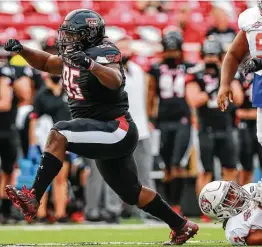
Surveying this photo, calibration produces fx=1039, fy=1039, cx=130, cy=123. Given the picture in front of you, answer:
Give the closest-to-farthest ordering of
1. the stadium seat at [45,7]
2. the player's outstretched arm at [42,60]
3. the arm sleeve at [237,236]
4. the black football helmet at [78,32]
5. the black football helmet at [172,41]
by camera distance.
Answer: the arm sleeve at [237,236] → the black football helmet at [78,32] → the player's outstretched arm at [42,60] → the black football helmet at [172,41] → the stadium seat at [45,7]

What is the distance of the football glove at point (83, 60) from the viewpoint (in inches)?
257

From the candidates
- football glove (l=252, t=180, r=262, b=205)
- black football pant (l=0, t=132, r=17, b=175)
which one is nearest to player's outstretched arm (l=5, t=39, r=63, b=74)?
football glove (l=252, t=180, r=262, b=205)

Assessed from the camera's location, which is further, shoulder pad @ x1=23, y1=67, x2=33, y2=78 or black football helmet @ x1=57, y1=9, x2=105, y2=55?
shoulder pad @ x1=23, y1=67, x2=33, y2=78

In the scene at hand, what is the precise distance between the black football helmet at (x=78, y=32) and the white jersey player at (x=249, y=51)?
0.93m

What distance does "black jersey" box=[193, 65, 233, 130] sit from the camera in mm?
11344

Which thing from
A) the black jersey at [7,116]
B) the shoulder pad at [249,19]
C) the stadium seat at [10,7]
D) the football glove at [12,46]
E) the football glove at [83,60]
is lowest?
the black jersey at [7,116]

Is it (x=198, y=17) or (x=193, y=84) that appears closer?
(x=193, y=84)

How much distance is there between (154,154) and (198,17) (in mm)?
4868

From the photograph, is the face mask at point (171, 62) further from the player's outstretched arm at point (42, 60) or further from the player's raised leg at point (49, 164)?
the player's raised leg at point (49, 164)

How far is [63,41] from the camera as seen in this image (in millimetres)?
7133

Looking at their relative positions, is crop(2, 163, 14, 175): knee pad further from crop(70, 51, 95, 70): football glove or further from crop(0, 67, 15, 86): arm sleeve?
crop(70, 51, 95, 70): football glove

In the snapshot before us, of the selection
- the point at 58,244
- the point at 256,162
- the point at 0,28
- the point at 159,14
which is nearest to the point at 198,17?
the point at 159,14

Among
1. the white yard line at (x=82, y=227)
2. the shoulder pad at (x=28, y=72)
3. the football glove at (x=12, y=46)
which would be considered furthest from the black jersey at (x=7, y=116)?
the football glove at (x=12, y=46)

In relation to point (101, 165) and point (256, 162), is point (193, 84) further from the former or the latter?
point (101, 165)
